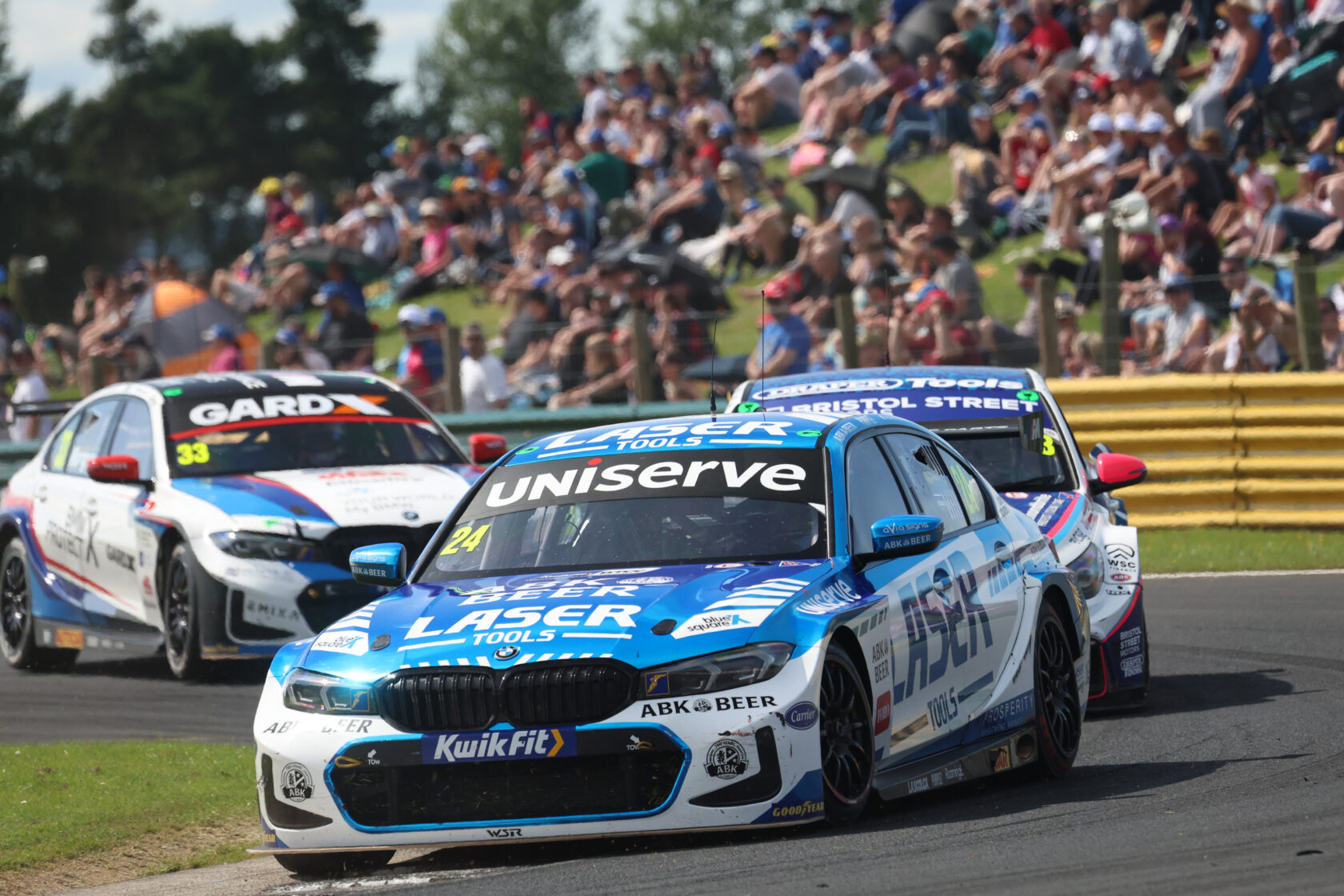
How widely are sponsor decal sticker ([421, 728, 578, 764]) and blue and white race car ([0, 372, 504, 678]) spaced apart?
→ 523 cm

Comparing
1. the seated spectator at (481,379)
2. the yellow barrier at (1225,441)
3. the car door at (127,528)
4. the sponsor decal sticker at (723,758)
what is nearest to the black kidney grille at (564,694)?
the sponsor decal sticker at (723,758)

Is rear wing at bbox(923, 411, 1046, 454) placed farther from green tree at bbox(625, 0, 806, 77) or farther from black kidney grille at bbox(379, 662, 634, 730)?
green tree at bbox(625, 0, 806, 77)

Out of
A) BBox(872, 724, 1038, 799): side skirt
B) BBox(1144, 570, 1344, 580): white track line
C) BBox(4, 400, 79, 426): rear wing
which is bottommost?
BBox(1144, 570, 1344, 580): white track line

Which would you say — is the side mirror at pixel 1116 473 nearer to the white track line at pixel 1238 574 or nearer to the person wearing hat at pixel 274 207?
the white track line at pixel 1238 574

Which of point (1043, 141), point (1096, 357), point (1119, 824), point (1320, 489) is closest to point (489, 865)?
point (1119, 824)

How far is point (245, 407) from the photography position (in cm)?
1211

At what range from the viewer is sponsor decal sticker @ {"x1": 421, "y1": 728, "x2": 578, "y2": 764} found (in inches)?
218

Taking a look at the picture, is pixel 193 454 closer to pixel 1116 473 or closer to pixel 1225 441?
pixel 1116 473

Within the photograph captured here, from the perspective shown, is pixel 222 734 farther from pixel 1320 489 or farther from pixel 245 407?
pixel 1320 489

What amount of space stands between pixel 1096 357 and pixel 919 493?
9693mm

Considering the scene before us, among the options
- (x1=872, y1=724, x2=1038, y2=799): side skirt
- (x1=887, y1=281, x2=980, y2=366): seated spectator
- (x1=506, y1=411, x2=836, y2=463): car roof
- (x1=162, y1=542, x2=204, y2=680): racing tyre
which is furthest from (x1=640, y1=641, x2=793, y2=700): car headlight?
(x1=887, y1=281, x2=980, y2=366): seated spectator

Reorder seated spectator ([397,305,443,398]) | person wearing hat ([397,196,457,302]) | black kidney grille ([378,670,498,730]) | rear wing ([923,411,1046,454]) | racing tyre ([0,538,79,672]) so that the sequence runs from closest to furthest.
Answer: black kidney grille ([378,670,498,730]) < rear wing ([923,411,1046,454]) < racing tyre ([0,538,79,672]) < seated spectator ([397,305,443,398]) < person wearing hat ([397,196,457,302])

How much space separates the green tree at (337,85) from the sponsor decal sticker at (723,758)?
7505cm

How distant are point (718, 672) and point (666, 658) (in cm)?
15
